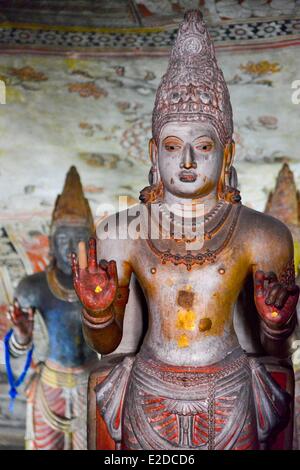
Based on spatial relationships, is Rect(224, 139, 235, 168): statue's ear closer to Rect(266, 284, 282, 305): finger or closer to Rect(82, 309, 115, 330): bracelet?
Rect(266, 284, 282, 305): finger

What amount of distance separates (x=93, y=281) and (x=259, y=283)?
2.56 feet

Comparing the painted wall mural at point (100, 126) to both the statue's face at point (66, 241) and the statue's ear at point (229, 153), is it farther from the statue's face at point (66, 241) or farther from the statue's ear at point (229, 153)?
the statue's ear at point (229, 153)

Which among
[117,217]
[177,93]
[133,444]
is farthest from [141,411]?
[177,93]

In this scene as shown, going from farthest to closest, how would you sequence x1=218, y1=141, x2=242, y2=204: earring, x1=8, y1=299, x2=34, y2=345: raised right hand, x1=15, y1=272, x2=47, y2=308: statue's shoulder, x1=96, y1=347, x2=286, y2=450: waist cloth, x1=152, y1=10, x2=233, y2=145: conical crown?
x1=15, y1=272, x2=47, y2=308: statue's shoulder → x1=8, y1=299, x2=34, y2=345: raised right hand → x1=218, y1=141, x2=242, y2=204: earring → x1=152, y1=10, x2=233, y2=145: conical crown → x1=96, y1=347, x2=286, y2=450: waist cloth

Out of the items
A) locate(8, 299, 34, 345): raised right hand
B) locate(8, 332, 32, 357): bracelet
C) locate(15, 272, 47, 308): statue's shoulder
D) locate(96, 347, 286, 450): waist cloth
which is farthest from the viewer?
locate(15, 272, 47, 308): statue's shoulder

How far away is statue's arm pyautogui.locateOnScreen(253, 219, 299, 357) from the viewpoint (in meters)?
3.98

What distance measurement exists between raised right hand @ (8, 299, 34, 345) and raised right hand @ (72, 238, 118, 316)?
2569mm

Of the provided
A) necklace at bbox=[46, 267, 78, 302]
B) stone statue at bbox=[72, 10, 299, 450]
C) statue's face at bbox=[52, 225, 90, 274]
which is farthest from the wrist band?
stone statue at bbox=[72, 10, 299, 450]

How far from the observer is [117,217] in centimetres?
441

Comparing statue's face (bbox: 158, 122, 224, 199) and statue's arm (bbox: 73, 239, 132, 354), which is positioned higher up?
statue's face (bbox: 158, 122, 224, 199)

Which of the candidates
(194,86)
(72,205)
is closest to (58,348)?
(72,205)

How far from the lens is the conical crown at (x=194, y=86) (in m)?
4.16
